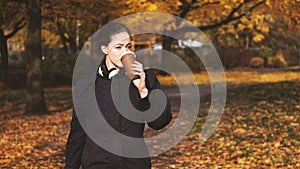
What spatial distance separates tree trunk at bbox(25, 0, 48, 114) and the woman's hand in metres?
12.7

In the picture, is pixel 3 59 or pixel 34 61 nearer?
pixel 34 61

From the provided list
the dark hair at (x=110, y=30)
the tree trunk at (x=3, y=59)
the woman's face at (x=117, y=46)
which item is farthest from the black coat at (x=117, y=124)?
the tree trunk at (x=3, y=59)

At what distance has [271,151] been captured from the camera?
8750mm

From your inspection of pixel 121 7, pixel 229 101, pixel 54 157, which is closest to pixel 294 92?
pixel 229 101

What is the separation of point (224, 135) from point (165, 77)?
2303 cm

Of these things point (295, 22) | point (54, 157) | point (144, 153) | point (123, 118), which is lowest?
point (54, 157)

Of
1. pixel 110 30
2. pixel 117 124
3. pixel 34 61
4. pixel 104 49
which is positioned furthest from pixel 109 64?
pixel 34 61

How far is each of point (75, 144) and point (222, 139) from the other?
22.7ft

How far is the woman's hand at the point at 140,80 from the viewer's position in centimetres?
290

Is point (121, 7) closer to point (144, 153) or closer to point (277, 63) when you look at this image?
point (144, 153)

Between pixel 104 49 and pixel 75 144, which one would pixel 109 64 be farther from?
pixel 75 144

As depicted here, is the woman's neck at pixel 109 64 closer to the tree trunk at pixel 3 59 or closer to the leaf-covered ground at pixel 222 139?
the leaf-covered ground at pixel 222 139

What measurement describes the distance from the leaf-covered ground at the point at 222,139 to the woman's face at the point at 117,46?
5.06 meters

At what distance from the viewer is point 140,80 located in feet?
9.74
